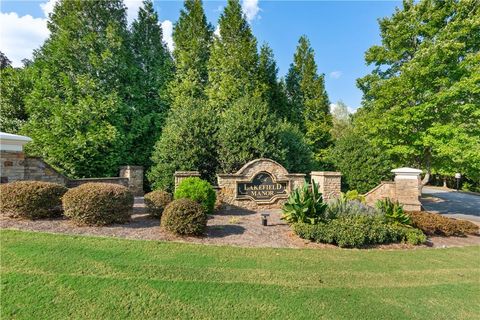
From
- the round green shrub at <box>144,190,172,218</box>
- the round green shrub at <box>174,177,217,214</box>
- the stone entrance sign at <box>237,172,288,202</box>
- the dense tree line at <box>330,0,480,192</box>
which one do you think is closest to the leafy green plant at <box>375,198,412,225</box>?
the dense tree line at <box>330,0,480,192</box>

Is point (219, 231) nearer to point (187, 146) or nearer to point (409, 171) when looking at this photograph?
point (187, 146)

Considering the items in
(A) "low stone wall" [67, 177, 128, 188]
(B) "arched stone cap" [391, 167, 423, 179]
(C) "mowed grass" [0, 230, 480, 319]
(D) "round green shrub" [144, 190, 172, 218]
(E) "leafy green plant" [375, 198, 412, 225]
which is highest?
(B) "arched stone cap" [391, 167, 423, 179]

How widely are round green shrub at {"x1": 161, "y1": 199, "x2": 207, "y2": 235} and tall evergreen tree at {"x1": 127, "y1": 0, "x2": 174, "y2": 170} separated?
951 centimetres

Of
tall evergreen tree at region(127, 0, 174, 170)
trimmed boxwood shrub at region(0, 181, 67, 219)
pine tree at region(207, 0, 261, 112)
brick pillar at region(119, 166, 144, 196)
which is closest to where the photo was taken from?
trimmed boxwood shrub at region(0, 181, 67, 219)

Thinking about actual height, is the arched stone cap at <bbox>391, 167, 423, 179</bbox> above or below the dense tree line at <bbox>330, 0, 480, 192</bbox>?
below

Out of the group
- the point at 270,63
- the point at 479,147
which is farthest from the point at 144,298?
the point at 270,63

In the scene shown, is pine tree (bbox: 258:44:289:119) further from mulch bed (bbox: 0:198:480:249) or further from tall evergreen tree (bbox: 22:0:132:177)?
mulch bed (bbox: 0:198:480:249)

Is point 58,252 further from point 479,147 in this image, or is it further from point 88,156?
Answer: point 479,147

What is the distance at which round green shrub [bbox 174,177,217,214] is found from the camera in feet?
25.8

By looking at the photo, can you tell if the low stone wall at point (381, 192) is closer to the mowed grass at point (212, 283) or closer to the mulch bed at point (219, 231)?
the mulch bed at point (219, 231)

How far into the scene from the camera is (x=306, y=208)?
22.8 ft

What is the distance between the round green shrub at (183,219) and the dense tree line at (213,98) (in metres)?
4.67

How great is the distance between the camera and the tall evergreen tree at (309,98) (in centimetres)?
1995

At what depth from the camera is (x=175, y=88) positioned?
15992 millimetres
